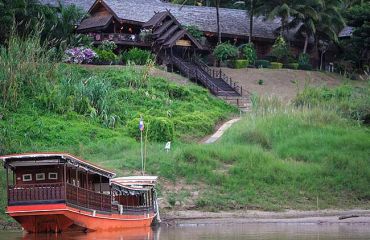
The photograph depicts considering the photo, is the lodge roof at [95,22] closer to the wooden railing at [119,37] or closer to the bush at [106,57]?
the wooden railing at [119,37]

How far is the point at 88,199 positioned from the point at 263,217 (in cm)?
800

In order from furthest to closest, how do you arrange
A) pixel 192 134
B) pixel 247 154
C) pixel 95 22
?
pixel 95 22 → pixel 192 134 → pixel 247 154

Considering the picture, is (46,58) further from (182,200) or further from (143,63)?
(182,200)

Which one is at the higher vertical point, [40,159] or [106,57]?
[106,57]

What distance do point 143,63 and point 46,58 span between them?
42.9ft

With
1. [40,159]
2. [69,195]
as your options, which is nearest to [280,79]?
[69,195]

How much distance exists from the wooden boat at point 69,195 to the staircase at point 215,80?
2438cm

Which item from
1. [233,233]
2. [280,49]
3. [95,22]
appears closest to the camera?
[233,233]

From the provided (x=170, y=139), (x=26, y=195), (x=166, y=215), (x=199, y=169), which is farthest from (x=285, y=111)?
(x=26, y=195)

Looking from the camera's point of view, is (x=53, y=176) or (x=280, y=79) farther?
(x=280, y=79)

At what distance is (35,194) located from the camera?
1113 inches

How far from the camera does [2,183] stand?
35.3 meters

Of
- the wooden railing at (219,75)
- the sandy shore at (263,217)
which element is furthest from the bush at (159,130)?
the wooden railing at (219,75)

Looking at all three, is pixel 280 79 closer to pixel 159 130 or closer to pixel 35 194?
pixel 159 130
